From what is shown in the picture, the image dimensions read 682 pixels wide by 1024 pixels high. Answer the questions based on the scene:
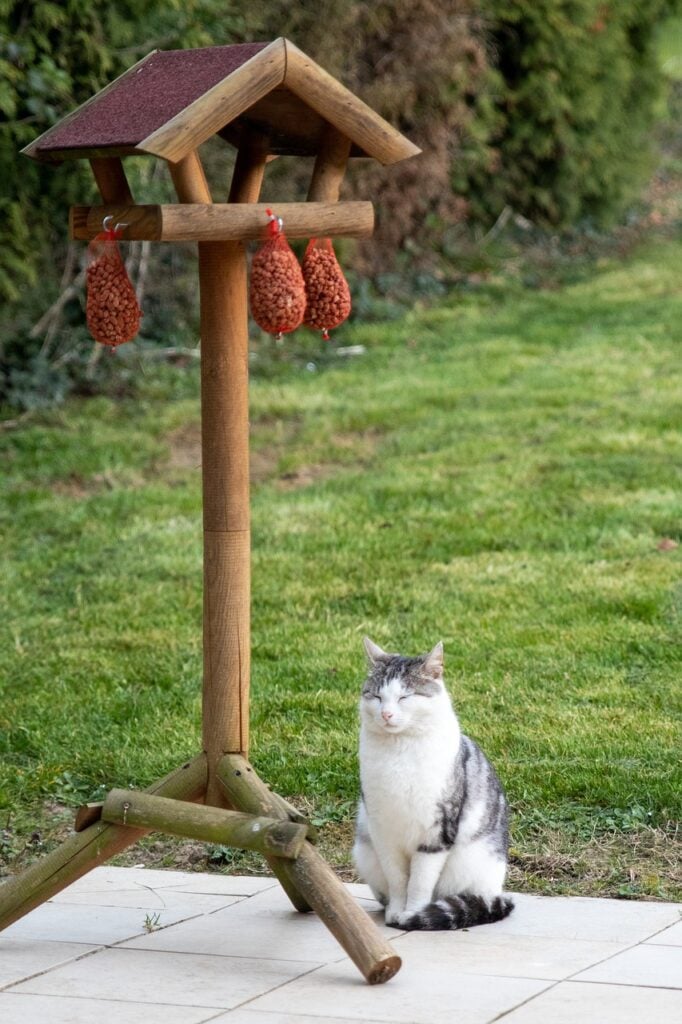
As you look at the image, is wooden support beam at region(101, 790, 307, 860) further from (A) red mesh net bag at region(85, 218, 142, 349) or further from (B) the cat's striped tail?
(A) red mesh net bag at region(85, 218, 142, 349)

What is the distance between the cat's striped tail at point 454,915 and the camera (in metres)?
3.77

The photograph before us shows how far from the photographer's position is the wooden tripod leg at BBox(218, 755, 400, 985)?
3.31m

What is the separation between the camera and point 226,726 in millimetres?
3879

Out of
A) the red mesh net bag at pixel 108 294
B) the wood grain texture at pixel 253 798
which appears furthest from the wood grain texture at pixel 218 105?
the wood grain texture at pixel 253 798

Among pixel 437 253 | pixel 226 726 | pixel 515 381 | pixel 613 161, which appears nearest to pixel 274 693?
pixel 226 726

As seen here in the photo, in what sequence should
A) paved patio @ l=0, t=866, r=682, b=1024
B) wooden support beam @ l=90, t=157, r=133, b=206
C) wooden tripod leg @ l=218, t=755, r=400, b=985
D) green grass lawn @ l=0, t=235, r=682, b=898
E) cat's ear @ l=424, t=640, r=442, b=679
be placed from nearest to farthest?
paved patio @ l=0, t=866, r=682, b=1024 → wooden tripod leg @ l=218, t=755, r=400, b=985 → wooden support beam @ l=90, t=157, r=133, b=206 → cat's ear @ l=424, t=640, r=442, b=679 → green grass lawn @ l=0, t=235, r=682, b=898

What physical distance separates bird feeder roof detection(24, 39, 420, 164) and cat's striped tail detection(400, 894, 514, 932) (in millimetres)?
2045

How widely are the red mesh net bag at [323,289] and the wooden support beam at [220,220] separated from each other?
8 centimetres

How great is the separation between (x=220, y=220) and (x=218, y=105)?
0.92 feet

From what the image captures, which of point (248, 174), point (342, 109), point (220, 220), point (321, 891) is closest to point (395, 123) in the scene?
point (248, 174)

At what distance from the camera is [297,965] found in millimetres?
3521

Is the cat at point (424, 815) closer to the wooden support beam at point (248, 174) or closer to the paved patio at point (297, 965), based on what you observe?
the paved patio at point (297, 965)

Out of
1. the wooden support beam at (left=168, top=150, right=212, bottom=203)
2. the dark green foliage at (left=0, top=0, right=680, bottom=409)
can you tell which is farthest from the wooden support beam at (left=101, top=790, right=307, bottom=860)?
the dark green foliage at (left=0, top=0, right=680, bottom=409)

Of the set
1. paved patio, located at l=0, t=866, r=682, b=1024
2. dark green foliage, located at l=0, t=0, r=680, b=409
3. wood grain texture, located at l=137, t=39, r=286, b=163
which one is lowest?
paved patio, located at l=0, t=866, r=682, b=1024
